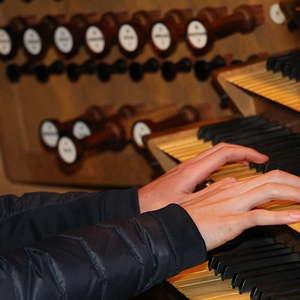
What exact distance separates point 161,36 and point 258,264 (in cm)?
125

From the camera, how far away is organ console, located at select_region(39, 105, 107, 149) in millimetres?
3162

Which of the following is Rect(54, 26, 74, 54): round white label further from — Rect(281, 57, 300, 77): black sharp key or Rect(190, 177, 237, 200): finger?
Rect(190, 177, 237, 200): finger

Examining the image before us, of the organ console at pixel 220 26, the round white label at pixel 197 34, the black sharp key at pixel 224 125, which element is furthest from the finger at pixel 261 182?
the round white label at pixel 197 34

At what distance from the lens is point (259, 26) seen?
257 centimetres

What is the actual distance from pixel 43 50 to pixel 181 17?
2.40 ft

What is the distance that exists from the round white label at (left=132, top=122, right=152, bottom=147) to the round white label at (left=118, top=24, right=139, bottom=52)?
0.79ft

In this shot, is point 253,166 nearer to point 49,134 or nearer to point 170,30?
point 170,30

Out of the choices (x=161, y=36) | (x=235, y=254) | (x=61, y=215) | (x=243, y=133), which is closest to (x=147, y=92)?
(x=161, y=36)

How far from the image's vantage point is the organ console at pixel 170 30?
2.76m

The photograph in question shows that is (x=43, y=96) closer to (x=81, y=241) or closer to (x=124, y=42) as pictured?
(x=124, y=42)

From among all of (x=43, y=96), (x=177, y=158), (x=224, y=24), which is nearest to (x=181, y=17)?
(x=224, y=24)

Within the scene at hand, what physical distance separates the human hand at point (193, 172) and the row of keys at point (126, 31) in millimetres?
748

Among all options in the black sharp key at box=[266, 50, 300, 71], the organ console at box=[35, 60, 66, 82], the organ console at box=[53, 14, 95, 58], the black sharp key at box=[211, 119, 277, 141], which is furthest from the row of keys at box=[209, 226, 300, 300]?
the organ console at box=[35, 60, 66, 82]

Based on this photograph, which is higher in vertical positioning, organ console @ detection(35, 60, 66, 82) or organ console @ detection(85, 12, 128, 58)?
organ console @ detection(85, 12, 128, 58)
